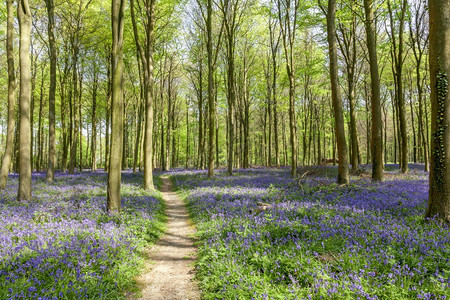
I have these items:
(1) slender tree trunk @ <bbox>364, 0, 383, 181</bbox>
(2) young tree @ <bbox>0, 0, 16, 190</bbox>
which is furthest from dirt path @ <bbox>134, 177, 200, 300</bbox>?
(1) slender tree trunk @ <bbox>364, 0, 383, 181</bbox>

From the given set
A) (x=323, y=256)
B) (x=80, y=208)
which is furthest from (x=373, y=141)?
(x=80, y=208)

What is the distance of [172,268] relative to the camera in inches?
232

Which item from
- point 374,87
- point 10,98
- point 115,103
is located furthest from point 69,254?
point 374,87

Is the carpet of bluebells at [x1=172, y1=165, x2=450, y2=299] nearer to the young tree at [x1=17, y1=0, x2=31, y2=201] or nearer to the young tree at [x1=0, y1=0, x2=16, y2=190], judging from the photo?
the young tree at [x1=17, y1=0, x2=31, y2=201]

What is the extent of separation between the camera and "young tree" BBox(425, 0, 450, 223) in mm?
5816

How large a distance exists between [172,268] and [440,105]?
7.42 m

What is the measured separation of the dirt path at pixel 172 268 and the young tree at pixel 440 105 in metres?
6.04

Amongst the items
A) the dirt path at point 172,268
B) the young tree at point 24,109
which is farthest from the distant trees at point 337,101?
the young tree at point 24,109

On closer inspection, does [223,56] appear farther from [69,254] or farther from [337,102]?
[69,254]

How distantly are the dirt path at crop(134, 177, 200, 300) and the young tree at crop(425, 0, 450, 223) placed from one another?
19.8ft

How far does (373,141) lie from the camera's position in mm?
13711

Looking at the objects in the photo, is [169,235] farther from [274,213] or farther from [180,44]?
[180,44]

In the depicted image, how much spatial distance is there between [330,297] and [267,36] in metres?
28.9

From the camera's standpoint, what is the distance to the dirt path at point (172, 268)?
4789 mm
